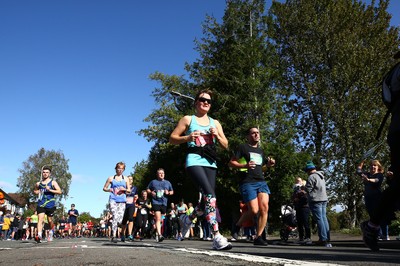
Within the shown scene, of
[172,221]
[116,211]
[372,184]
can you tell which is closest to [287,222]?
[372,184]

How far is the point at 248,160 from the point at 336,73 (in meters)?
18.8

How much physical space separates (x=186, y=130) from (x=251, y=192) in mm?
2211

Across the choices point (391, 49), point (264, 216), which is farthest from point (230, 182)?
point (264, 216)

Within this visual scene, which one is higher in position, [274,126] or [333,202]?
[274,126]

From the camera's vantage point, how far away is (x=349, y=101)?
2370 cm

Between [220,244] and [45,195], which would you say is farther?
[45,195]

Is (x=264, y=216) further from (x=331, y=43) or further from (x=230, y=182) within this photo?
(x=331, y=43)

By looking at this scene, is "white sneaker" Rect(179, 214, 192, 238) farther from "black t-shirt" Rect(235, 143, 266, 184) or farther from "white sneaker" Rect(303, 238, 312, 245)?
"black t-shirt" Rect(235, 143, 266, 184)

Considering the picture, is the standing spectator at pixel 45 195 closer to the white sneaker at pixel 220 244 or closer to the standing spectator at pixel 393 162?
the white sneaker at pixel 220 244

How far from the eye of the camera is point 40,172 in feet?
211

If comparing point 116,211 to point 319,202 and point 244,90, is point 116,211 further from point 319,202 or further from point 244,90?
point 244,90

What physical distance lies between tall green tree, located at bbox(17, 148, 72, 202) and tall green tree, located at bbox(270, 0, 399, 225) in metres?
46.2

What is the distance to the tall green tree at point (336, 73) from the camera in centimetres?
2344

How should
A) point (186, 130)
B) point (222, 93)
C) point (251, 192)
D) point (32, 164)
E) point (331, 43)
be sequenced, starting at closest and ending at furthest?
point (186, 130) < point (251, 192) < point (331, 43) < point (222, 93) < point (32, 164)
